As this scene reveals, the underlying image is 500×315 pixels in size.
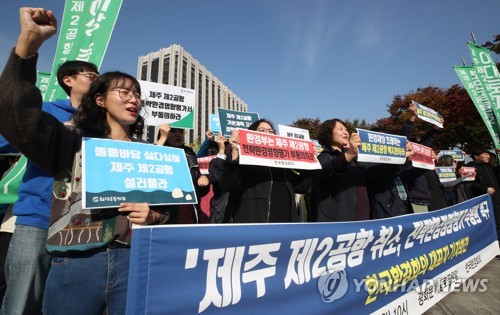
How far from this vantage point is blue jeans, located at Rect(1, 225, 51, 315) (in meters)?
1.51

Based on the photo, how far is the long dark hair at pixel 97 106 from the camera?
1.51 metres

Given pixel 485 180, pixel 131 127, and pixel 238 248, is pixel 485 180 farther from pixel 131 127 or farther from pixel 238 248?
pixel 131 127

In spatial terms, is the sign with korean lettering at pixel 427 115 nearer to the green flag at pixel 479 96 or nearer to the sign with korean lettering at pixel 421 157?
the sign with korean lettering at pixel 421 157

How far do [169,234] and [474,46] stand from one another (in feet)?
32.1

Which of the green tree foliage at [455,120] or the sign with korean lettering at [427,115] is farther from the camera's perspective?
the green tree foliage at [455,120]

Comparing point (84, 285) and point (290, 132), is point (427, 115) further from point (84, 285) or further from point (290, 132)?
point (84, 285)

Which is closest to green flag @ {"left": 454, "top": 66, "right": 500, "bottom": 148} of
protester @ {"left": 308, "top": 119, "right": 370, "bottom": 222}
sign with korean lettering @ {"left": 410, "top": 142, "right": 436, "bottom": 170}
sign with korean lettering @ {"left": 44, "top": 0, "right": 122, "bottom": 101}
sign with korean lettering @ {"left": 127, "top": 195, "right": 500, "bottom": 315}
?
sign with korean lettering @ {"left": 410, "top": 142, "right": 436, "bottom": 170}

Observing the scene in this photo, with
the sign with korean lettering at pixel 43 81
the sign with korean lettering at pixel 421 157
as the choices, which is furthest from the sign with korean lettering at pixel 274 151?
the sign with korean lettering at pixel 43 81

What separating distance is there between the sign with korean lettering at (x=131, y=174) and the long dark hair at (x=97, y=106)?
0.20 m

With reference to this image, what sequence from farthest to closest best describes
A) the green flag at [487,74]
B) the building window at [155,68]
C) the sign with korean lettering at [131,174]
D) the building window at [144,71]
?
the building window at [155,68], the building window at [144,71], the green flag at [487,74], the sign with korean lettering at [131,174]

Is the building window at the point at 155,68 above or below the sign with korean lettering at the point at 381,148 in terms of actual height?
above

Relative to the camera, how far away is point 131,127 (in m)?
1.79

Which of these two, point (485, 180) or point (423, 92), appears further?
point (423, 92)

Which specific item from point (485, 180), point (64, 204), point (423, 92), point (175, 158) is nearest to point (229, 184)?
point (175, 158)
